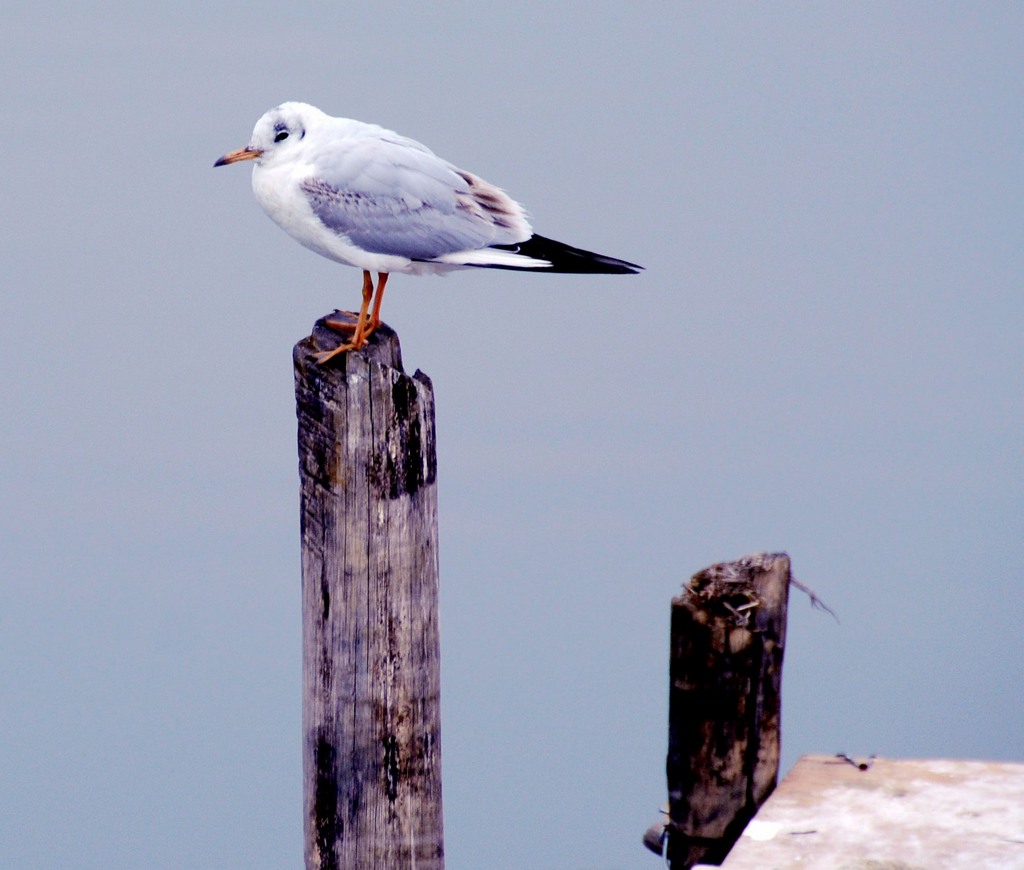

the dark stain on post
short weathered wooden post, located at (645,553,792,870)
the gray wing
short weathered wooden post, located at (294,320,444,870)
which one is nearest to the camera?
short weathered wooden post, located at (294,320,444,870)

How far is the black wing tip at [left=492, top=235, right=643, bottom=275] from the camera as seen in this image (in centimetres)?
488

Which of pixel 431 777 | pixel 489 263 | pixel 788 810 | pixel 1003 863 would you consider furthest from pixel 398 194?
pixel 1003 863

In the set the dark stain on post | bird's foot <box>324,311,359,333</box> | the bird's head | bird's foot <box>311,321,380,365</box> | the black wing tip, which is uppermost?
the bird's head

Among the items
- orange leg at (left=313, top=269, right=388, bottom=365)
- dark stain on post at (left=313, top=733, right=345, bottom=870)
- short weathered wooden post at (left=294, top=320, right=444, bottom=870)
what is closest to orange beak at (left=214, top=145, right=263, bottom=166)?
orange leg at (left=313, top=269, right=388, bottom=365)

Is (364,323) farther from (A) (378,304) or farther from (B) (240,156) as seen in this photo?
(B) (240,156)

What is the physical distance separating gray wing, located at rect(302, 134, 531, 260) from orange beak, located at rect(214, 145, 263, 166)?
0.23 m

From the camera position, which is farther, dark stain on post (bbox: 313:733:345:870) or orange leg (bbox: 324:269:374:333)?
orange leg (bbox: 324:269:374:333)

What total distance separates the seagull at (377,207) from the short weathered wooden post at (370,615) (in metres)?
0.51

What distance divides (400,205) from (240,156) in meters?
0.55

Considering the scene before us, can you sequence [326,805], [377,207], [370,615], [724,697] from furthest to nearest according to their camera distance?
[377,207], [724,697], [326,805], [370,615]

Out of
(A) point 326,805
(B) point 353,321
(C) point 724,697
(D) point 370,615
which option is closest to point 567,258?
(B) point 353,321

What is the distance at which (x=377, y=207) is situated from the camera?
4.84 metres

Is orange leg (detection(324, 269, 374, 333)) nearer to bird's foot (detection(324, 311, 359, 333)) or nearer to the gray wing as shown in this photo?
bird's foot (detection(324, 311, 359, 333))

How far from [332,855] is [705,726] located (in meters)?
1.18
